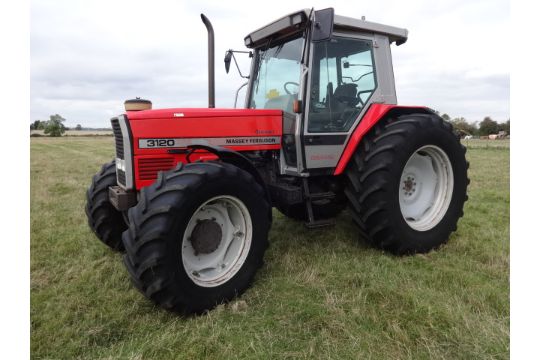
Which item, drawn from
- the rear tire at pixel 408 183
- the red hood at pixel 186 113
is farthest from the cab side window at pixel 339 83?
the red hood at pixel 186 113

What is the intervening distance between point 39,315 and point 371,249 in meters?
3.11

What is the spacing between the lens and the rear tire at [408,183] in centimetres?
369

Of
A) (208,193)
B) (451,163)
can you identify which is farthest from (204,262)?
(451,163)

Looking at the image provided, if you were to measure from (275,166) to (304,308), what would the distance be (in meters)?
1.66

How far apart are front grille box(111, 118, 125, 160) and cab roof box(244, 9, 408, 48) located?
5.68 ft

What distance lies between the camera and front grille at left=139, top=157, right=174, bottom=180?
3254 millimetres

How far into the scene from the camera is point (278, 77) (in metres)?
4.09

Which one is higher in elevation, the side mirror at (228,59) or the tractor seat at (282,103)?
the side mirror at (228,59)

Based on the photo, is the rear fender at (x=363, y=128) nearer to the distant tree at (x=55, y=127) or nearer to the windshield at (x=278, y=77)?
the windshield at (x=278, y=77)

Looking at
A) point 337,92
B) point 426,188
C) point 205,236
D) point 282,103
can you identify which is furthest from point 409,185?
point 205,236

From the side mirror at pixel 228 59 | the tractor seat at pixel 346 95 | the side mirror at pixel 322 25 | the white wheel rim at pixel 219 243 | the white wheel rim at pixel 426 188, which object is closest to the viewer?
the white wheel rim at pixel 219 243

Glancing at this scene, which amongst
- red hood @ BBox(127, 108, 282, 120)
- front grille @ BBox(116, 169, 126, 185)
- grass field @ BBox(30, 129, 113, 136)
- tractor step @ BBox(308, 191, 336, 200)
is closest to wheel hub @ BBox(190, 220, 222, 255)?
front grille @ BBox(116, 169, 126, 185)

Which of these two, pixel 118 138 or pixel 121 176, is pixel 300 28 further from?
pixel 121 176

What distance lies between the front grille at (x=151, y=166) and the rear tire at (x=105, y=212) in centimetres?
78
